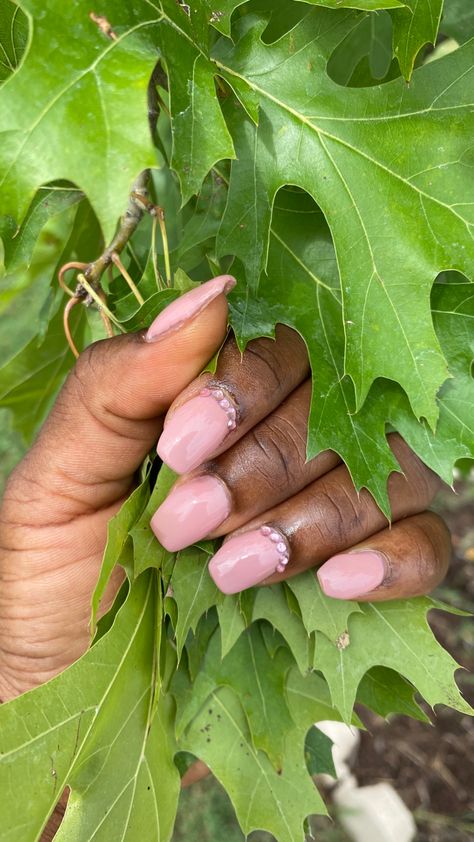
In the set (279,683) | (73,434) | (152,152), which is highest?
(152,152)


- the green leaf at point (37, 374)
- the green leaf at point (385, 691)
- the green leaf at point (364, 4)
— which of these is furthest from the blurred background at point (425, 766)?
the green leaf at point (364, 4)

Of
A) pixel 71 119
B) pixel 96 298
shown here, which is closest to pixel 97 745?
pixel 96 298

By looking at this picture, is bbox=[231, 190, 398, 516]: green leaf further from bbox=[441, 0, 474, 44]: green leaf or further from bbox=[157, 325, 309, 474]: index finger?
bbox=[441, 0, 474, 44]: green leaf

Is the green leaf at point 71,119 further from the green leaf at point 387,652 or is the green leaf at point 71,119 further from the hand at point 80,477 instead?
the green leaf at point 387,652

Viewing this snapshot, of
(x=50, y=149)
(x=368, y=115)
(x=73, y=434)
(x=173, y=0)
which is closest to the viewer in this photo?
(x=50, y=149)

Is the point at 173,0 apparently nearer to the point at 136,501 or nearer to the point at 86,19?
the point at 86,19

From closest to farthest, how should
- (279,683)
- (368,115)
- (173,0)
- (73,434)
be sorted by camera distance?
(173,0), (368,115), (73,434), (279,683)

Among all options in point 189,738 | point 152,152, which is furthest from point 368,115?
point 189,738
